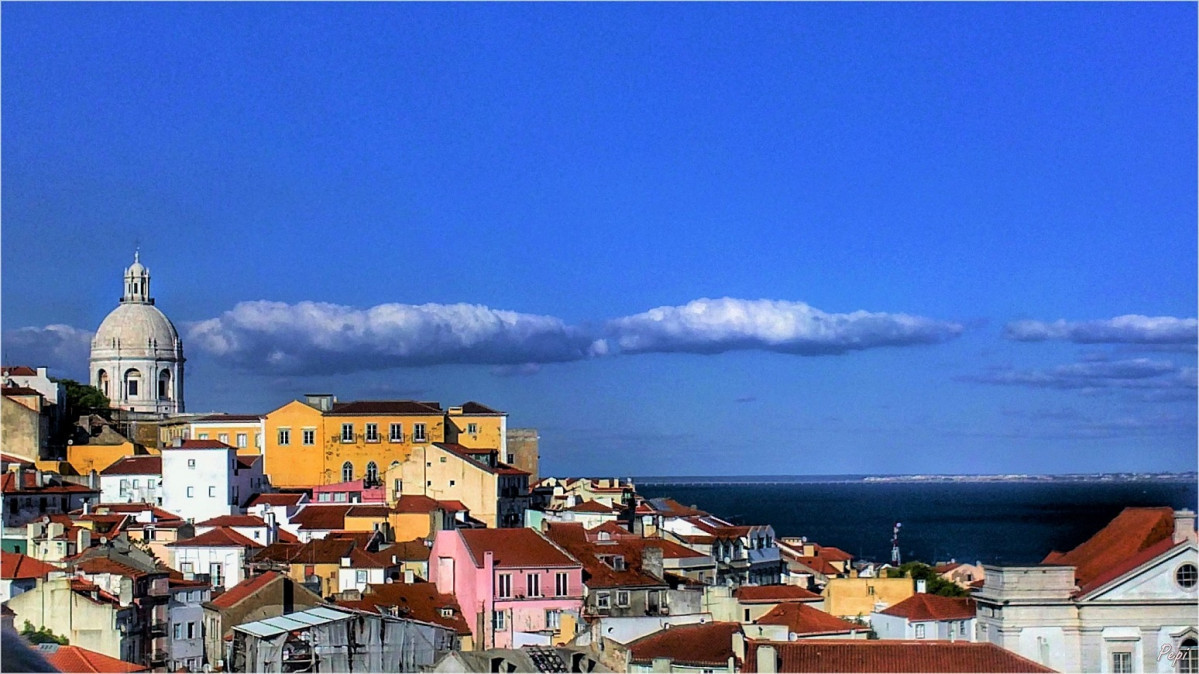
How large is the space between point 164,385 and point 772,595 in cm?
5257

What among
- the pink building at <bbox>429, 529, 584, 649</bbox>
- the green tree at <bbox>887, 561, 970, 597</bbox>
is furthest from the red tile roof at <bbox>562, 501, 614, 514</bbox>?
the pink building at <bbox>429, 529, 584, 649</bbox>

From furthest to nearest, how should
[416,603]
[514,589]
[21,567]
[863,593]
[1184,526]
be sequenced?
[863,593] → [514,589] → [21,567] → [416,603] → [1184,526]

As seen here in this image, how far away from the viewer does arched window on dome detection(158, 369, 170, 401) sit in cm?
8419

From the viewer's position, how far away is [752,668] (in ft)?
80.3

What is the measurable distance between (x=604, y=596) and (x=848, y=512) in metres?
124

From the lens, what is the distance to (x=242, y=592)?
35469mm

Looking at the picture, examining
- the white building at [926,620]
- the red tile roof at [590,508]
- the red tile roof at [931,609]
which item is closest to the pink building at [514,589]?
the white building at [926,620]

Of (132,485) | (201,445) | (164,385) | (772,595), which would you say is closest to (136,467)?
(132,485)

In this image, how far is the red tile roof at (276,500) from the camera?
5256 centimetres

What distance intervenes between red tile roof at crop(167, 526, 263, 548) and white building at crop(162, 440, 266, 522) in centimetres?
654

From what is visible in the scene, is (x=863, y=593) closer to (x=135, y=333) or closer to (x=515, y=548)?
(x=515, y=548)

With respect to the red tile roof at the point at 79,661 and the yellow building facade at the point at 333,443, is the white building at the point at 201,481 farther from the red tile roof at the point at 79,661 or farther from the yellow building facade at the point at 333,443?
the red tile roof at the point at 79,661

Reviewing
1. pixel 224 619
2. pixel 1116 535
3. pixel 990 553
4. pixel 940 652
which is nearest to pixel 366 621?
pixel 224 619

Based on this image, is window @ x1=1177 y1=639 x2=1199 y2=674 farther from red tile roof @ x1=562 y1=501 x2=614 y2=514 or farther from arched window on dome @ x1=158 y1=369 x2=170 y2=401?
arched window on dome @ x1=158 y1=369 x2=170 y2=401
